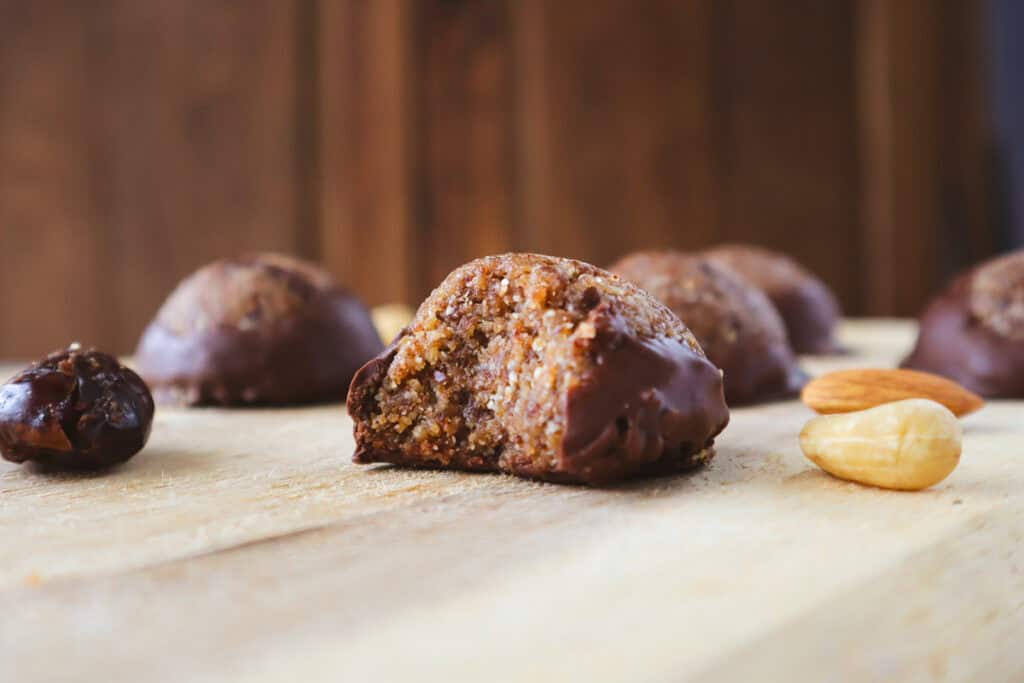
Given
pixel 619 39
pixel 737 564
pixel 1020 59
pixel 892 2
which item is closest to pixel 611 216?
pixel 619 39

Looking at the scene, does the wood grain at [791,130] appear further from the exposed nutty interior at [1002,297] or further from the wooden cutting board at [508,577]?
the wooden cutting board at [508,577]

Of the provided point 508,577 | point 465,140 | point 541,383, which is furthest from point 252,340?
point 465,140

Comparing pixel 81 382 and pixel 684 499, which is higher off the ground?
pixel 81 382

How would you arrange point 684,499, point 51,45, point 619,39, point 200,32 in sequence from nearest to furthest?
1. point 684,499
2. point 51,45
3. point 200,32
4. point 619,39

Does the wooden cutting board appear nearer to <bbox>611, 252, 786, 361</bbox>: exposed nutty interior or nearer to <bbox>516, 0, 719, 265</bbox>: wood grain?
<bbox>611, 252, 786, 361</bbox>: exposed nutty interior

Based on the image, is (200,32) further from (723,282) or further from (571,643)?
(571,643)

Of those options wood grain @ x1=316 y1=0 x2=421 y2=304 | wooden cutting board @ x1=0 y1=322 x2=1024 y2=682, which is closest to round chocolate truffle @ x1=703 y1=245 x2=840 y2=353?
wooden cutting board @ x1=0 y1=322 x2=1024 y2=682

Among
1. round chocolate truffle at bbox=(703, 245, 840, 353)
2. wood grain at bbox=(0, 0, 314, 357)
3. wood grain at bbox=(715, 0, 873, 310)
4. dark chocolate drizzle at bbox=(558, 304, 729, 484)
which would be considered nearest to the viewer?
dark chocolate drizzle at bbox=(558, 304, 729, 484)
